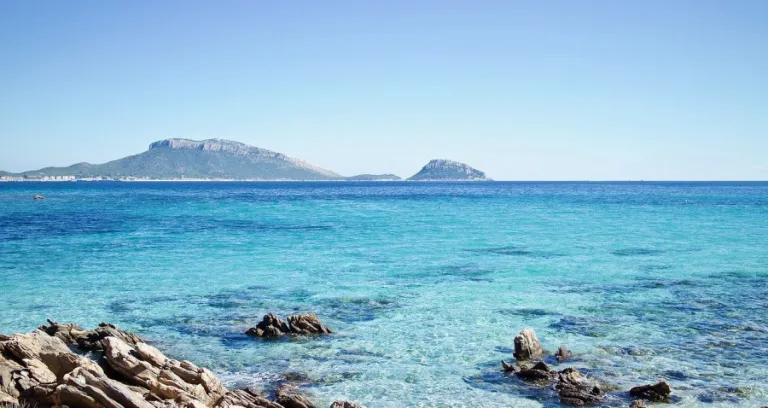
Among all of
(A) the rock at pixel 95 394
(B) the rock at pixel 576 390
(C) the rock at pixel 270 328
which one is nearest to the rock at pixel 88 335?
(C) the rock at pixel 270 328

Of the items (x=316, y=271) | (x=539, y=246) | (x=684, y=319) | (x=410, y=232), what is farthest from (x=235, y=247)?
(x=684, y=319)

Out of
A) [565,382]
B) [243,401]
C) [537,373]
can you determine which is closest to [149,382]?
[243,401]

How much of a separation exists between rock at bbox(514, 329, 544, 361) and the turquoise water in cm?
86

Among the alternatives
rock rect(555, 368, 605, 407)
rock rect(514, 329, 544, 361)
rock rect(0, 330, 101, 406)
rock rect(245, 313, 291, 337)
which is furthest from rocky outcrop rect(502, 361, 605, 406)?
rock rect(0, 330, 101, 406)

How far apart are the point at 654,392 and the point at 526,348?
3.66 metres

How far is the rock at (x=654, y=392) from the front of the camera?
1344 cm

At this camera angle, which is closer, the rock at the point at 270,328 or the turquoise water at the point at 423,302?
the turquoise water at the point at 423,302

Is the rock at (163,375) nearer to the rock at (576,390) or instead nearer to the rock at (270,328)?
the rock at (270,328)

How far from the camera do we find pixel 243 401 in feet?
40.4

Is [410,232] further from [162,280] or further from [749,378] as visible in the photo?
[749,378]

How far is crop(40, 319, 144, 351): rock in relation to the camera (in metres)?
17.3

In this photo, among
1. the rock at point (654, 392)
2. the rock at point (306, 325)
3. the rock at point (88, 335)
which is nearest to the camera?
the rock at point (654, 392)

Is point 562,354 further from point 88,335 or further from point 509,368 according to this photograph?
point 88,335

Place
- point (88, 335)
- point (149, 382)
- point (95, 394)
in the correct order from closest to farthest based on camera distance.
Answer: point (95, 394)
point (149, 382)
point (88, 335)
